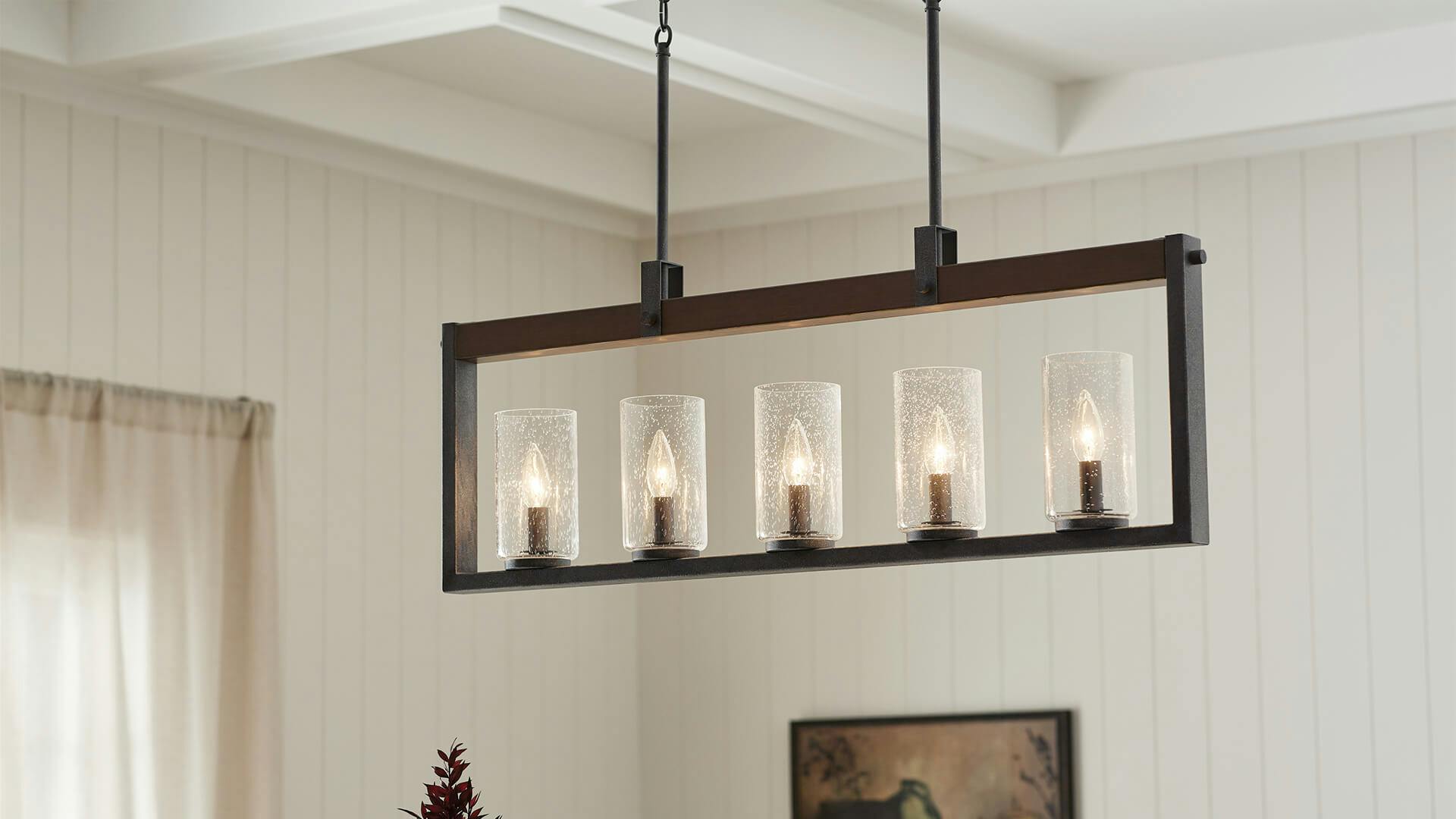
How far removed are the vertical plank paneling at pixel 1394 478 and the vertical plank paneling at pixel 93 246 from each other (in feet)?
8.64

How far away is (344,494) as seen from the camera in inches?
166

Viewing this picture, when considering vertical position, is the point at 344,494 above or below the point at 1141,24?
below

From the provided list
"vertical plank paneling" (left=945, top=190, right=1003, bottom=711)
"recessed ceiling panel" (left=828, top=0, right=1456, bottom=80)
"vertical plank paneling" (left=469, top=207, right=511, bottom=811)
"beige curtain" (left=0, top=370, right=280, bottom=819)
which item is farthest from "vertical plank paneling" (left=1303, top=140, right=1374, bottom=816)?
"beige curtain" (left=0, top=370, right=280, bottom=819)

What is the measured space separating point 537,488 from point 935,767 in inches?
99.3

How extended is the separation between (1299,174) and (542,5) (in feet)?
6.08

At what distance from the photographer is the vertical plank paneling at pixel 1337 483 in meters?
3.94

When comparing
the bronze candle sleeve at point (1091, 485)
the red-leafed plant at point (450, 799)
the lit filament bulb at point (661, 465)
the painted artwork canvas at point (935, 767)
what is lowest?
the painted artwork canvas at point (935, 767)

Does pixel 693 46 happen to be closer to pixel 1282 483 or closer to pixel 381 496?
pixel 381 496

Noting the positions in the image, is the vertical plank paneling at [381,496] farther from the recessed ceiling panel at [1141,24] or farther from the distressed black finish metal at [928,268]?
the distressed black finish metal at [928,268]

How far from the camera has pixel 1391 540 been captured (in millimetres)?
3941

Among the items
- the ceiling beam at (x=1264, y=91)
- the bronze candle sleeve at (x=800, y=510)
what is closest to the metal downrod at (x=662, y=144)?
the bronze candle sleeve at (x=800, y=510)

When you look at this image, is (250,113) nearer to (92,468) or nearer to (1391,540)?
(92,468)

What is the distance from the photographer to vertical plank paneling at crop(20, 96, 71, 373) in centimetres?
357

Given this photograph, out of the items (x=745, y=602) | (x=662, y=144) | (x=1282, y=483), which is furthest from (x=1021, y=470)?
(x=662, y=144)
